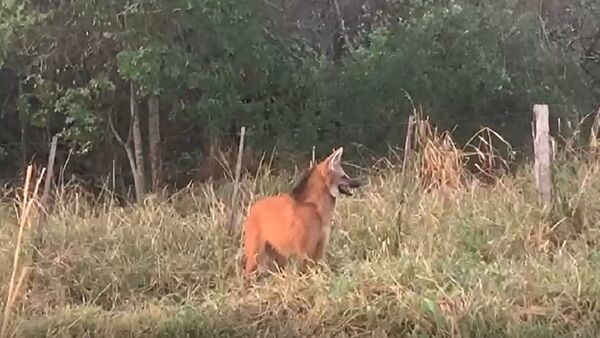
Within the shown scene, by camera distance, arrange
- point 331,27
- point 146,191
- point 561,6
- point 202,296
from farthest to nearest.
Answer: point 561,6, point 331,27, point 146,191, point 202,296

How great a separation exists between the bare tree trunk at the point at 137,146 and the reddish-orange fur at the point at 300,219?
4160mm

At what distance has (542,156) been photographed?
8.24m

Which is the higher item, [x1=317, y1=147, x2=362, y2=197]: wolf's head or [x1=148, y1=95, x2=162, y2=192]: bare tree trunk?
[x1=317, y1=147, x2=362, y2=197]: wolf's head

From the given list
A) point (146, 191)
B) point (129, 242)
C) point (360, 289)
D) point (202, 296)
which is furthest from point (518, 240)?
point (146, 191)

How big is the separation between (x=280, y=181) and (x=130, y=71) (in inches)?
76.3

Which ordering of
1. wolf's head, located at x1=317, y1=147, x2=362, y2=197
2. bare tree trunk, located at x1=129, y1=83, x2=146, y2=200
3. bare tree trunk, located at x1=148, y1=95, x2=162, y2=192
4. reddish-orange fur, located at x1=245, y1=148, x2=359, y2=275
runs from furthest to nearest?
bare tree trunk, located at x1=148, y1=95, x2=162, y2=192 < bare tree trunk, located at x1=129, y1=83, x2=146, y2=200 < wolf's head, located at x1=317, y1=147, x2=362, y2=197 < reddish-orange fur, located at x1=245, y1=148, x2=359, y2=275

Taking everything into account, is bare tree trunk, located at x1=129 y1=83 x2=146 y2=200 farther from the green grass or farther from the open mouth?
the open mouth

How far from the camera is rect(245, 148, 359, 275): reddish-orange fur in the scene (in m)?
7.54

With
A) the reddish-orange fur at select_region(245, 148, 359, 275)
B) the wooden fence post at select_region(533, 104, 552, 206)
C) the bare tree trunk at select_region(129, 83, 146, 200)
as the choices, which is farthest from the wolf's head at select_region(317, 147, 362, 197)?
the bare tree trunk at select_region(129, 83, 146, 200)

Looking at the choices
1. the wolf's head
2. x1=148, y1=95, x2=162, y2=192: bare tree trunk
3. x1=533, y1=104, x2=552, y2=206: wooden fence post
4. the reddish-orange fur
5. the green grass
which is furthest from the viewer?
x1=148, y1=95, x2=162, y2=192: bare tree trunk

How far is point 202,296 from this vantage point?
23.7ft

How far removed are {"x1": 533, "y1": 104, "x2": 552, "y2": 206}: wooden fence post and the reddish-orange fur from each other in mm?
1573

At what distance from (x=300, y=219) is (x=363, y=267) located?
742 mm

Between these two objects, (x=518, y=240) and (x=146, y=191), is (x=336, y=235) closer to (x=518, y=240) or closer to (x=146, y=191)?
(x=518, y=240)
